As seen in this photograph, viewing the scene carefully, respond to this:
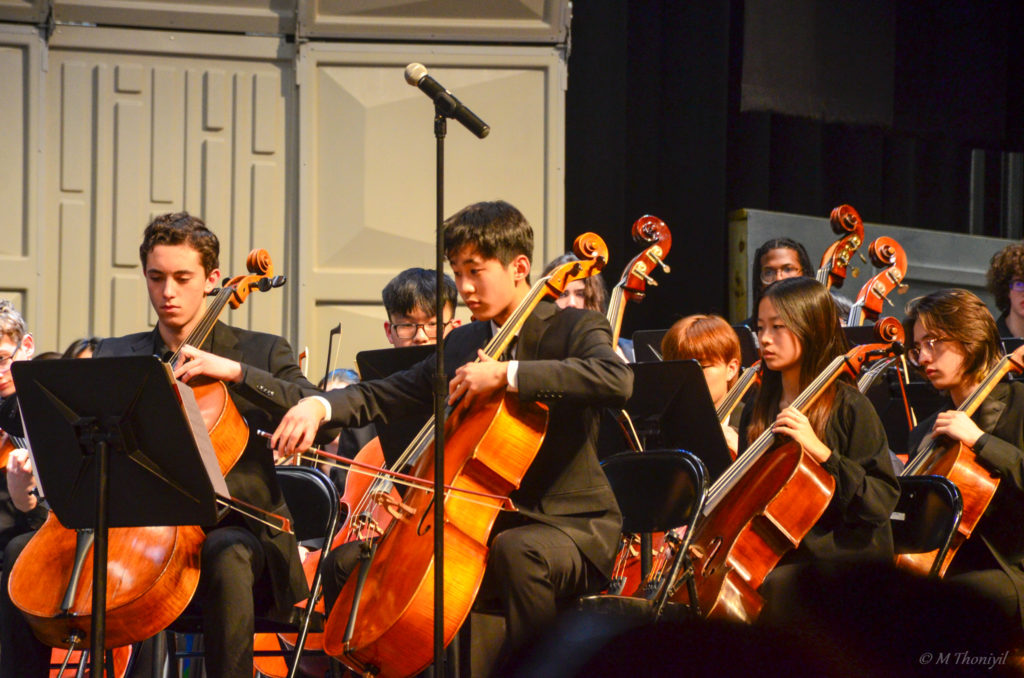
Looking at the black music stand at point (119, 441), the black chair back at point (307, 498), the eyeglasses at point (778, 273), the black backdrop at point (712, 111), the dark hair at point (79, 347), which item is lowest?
the black chair back at point (307, 498)

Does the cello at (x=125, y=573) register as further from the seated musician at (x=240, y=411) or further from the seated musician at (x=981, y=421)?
the seated musician at (x=981, y=421)

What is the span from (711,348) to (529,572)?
59.1 inches

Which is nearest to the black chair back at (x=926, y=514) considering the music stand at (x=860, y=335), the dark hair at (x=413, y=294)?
the music stand at (x=860, y=335)

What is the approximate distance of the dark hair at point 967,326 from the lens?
129 inches

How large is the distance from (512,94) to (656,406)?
2884 mm

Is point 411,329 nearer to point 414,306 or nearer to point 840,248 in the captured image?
point 414,306

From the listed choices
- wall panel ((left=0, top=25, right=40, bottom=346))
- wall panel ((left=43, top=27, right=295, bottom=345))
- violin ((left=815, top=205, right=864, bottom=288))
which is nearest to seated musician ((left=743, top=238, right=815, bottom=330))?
violin ((left=815, top=205, right=864, bottom=288))

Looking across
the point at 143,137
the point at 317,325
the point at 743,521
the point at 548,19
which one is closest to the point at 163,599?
the point at 743,521

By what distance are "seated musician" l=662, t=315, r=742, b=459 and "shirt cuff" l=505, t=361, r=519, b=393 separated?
137 cm

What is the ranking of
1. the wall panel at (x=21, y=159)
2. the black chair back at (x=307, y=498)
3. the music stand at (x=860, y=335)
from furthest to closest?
1. the wall panel at (x=21, y=159)
2. the music stand at (x=860, y=335)
3. the black chair back at (x=307, y=498)

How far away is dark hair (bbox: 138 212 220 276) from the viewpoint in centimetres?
311

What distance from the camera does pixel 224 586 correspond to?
2.74 m

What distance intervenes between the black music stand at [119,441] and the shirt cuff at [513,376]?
2.09 ft

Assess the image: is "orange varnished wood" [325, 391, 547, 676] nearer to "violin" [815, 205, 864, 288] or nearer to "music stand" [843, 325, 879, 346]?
→ "music stand" [843, 325, 879, 346]
